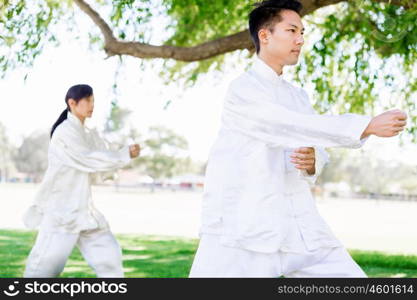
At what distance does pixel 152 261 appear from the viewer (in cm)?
930

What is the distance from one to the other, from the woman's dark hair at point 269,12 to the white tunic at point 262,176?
0.87 feet

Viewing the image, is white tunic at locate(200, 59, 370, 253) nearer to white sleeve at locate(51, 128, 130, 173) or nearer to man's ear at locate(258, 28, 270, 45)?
man's ear at locate(258, 28, 270, 45)

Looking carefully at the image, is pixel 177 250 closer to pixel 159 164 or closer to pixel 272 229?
pixel 272 229

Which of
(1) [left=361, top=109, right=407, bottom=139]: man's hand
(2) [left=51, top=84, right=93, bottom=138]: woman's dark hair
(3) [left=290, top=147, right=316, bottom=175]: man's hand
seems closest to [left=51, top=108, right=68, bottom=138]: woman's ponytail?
(2) [left=51, top=84, right=93, bottom=138]: woman's dark hair

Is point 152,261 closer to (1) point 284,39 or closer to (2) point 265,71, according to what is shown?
(2) point 265,71

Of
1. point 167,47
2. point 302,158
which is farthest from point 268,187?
point 167,47

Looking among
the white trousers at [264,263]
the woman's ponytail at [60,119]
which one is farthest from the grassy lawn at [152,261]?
the white trousers at [264,263]

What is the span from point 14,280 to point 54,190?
1507mm

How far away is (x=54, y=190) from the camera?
537cm

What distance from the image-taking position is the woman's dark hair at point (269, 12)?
311 cm

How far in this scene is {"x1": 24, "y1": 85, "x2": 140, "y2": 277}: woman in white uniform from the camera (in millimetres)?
5176

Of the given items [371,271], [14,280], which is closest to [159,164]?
[371,271]

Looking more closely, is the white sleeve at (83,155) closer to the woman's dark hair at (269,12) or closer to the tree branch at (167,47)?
the woman's dark hair at (269,12)

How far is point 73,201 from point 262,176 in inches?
110
